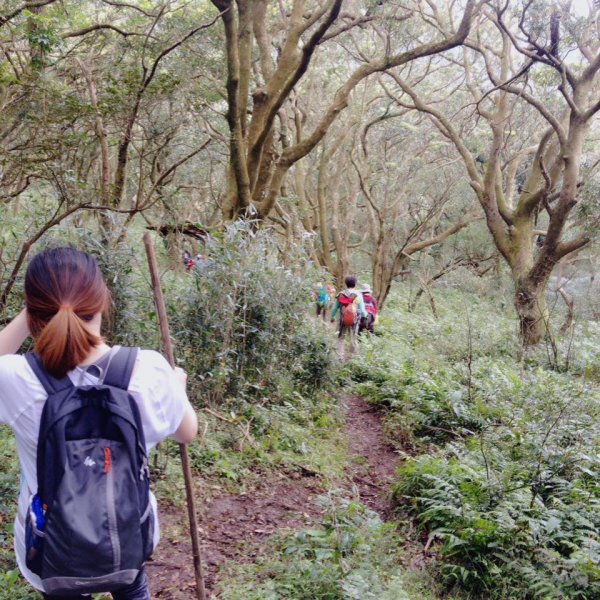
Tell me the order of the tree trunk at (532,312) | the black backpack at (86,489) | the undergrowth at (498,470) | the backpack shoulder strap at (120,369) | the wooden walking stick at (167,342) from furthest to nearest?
the tree trunk at (532,312), the undergrowth at (498,470), the wooden walking stick at (167,342), the backpack shoulder strap at (120,369), the black backpack at (86,489)

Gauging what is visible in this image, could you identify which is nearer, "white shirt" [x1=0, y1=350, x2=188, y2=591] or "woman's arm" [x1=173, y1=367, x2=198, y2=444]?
"white shirt" [x1=0, y1=350, x2=188, y2=591]

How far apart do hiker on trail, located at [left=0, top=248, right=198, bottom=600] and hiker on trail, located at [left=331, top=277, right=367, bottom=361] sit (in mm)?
9677

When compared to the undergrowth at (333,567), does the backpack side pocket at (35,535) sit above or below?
above

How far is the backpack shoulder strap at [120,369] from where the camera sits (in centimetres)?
188

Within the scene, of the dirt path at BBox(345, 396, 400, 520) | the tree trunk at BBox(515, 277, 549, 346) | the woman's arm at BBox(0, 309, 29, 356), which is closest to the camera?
the woman's arm at BBox(0, 309, 29, 356)

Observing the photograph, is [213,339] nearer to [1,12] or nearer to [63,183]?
[63,183]

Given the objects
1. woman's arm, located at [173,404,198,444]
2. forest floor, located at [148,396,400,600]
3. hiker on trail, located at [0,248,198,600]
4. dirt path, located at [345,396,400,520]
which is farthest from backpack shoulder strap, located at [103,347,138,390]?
dirt path, located at [345,396,400,520]

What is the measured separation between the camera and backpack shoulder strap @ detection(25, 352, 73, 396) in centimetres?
185

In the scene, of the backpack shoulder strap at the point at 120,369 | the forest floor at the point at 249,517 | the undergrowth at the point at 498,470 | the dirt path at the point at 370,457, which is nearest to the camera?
the backpack shoulder strap at the point at 120,369

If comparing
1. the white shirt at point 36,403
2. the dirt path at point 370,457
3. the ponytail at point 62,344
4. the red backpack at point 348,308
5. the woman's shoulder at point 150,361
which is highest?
the red backpack at point 348,308

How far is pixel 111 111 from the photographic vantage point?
813cm

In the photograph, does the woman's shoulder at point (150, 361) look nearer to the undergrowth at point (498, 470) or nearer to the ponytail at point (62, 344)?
the ponytail at point (62, 344)

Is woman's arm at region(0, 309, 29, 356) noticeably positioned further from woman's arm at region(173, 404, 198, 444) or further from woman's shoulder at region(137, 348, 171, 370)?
woman's arm at region(173, 404, 198, 444)

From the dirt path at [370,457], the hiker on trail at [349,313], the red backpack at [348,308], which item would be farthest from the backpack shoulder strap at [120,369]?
the red backpack at [348,308]
